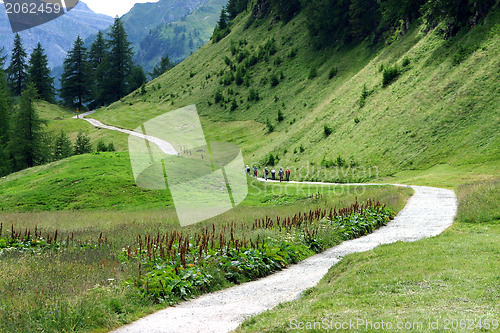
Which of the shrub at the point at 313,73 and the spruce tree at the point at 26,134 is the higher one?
the shrub at the point at 313,73

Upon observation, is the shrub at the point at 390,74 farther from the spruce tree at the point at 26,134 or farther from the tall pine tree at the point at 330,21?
the spruce tree at the point at 26,134

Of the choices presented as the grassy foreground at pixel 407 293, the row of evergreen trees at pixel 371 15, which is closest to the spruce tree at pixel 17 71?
the row of evergreen trees at pixel 371 15

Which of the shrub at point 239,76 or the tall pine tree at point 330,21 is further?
the shrub at point 239,76

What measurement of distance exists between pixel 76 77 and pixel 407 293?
495 ft

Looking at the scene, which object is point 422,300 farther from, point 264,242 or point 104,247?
point 104,247

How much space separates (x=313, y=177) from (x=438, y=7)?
30.0 meters

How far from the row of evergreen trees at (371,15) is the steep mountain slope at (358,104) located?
227 cm

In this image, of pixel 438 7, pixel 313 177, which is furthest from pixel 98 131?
pixel 438 7

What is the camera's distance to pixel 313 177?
158 ft

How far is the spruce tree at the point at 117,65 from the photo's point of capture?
14154 cm

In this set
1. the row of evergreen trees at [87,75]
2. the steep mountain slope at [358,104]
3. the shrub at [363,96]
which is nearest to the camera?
the steep mountain slope at [358,104]

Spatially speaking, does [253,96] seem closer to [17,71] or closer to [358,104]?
[358,104]

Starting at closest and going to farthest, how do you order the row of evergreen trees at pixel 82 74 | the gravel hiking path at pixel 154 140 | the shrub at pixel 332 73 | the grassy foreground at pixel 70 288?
the grassy foreground at pixel 70 288, the gravel hiking path at pixel 154 140, the shrub at pixel 332 73, the row of evergreen trees at pixel 82 74

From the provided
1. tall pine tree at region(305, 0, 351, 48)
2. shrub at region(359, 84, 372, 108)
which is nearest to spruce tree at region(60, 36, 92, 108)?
tall pine tree at region(305, 0, 351, 48)
